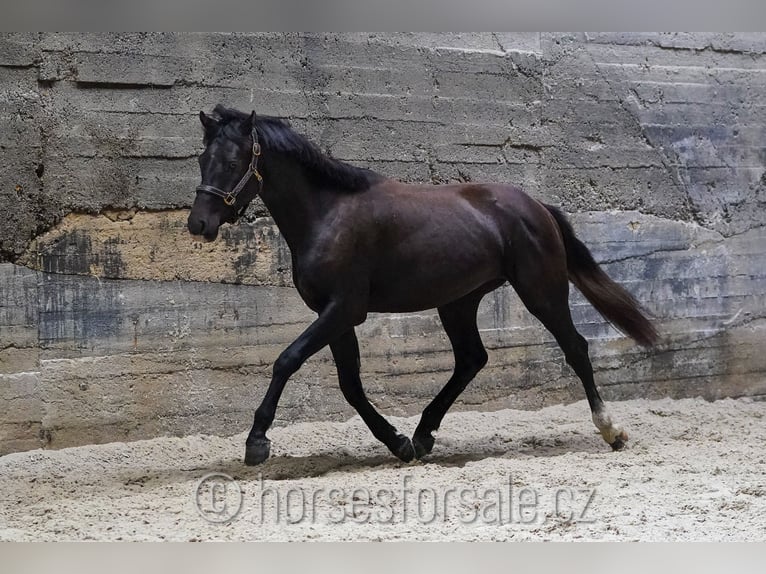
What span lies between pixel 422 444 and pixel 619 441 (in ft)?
2.89

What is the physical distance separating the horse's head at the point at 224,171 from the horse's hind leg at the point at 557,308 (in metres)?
1.24

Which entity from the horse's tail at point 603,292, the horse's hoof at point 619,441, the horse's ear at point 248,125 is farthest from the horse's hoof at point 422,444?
the horse's ear at point 248,125

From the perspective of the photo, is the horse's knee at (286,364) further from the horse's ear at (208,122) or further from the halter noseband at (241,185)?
the horse's ear at (208,122)

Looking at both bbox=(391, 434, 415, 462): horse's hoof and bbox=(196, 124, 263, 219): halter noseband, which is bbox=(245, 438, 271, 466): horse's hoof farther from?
bbox=(196, 124, 263, 219): halter noseband

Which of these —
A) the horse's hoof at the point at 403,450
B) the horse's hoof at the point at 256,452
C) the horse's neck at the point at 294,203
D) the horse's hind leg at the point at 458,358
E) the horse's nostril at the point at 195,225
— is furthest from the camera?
the horse's hind leg at the point at 458,358

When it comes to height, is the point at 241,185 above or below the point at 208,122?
below

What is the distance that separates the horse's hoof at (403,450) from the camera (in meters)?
4.05

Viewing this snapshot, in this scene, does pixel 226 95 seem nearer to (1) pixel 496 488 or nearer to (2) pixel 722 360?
(1) pixel 496 488

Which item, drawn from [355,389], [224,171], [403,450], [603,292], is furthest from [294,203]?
[603,292]

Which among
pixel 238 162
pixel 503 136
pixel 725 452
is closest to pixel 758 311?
pixel 725 452

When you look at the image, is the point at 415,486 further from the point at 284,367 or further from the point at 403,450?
the point at 284,367

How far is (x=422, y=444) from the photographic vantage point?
417 cm

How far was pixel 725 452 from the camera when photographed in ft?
14.0

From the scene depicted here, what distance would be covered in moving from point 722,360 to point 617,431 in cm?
136
